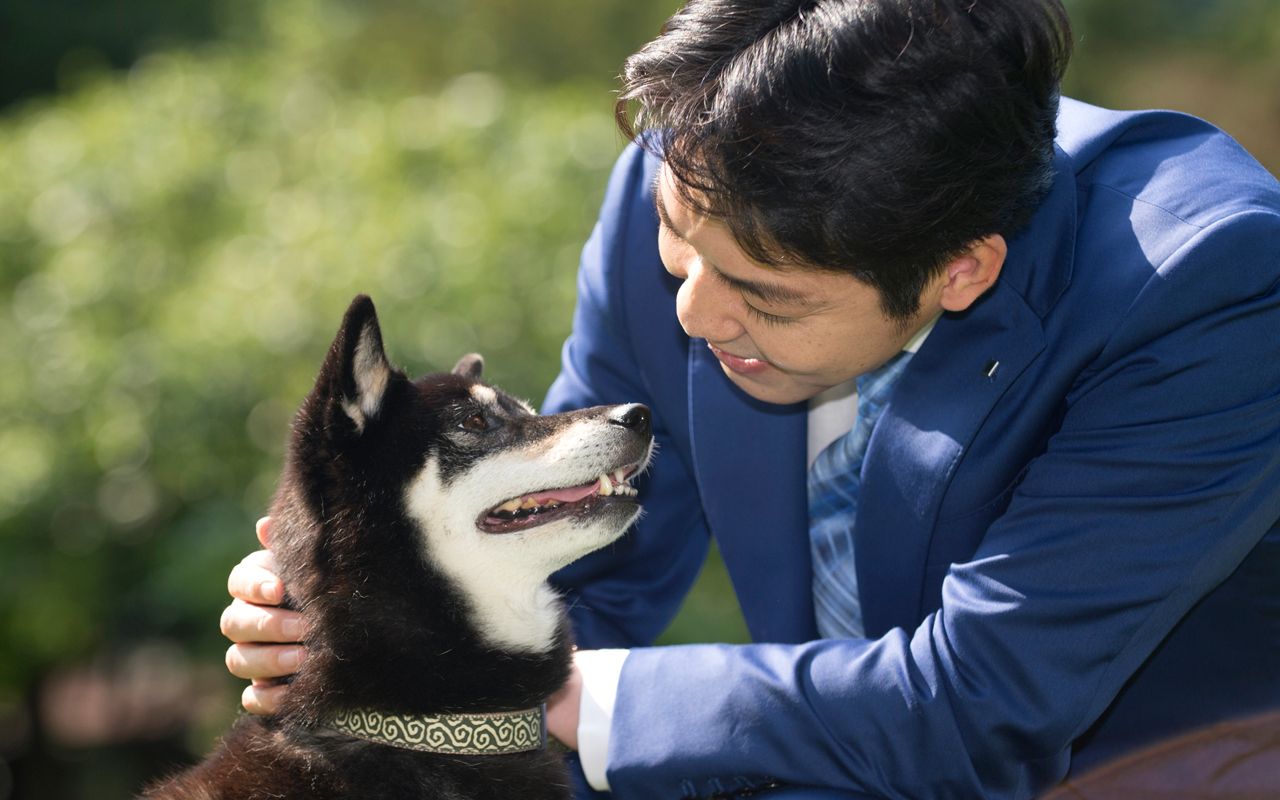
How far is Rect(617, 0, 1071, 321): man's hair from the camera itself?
2.19m

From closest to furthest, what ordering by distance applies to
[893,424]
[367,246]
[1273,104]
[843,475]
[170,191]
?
[893,424] < [843,475] < [367,246] < [170,191] < [1273,104]

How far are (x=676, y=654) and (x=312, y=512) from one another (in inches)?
29.6

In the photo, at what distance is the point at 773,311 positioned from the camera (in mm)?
2387

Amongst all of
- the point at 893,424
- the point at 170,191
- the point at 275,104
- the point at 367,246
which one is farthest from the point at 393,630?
the point at 275,104

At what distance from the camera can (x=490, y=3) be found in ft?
31.5

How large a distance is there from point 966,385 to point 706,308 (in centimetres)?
50

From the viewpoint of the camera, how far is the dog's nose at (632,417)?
105 inches

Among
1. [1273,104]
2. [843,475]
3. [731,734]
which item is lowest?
[1273,104]

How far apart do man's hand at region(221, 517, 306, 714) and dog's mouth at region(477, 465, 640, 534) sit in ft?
1.33

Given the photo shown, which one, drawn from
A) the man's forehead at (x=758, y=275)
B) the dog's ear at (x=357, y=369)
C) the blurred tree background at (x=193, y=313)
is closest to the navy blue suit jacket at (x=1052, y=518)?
the man's forehead at (x=758, y=275)

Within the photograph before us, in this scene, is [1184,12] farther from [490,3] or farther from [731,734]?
[731,734]

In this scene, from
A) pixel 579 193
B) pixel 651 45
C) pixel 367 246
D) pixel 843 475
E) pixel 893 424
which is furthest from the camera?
pixel 579 193

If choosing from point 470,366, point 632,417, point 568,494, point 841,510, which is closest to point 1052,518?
point 841,510

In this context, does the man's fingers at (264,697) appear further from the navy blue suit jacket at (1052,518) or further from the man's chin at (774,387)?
the man's chin at (774,387)
